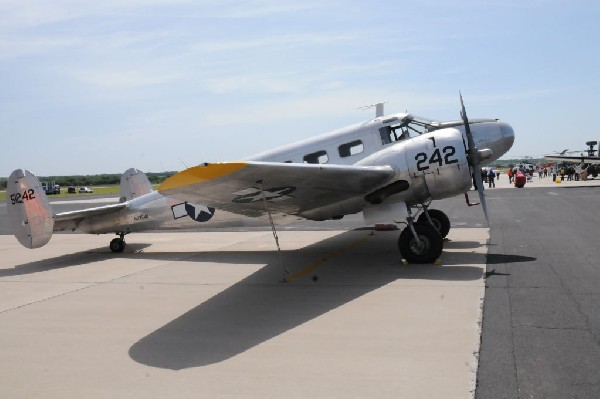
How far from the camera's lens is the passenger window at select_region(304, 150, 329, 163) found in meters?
11.7

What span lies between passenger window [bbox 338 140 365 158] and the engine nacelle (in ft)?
24.4

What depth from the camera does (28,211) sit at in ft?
40.8

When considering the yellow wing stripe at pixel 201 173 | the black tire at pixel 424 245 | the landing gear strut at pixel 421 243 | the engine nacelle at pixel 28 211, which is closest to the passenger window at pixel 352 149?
the landing gear strut at pixel 421 243

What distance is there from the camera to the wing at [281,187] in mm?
6645

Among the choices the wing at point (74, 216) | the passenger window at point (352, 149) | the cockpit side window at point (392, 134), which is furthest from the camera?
the wing at point (74, 216)

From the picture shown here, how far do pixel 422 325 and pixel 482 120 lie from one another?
6235 mm

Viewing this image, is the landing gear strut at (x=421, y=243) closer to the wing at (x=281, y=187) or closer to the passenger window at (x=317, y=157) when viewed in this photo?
the wing at (x=281, y=187)

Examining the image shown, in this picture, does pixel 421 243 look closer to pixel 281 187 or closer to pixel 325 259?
pixel 325 259

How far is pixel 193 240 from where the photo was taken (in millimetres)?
16781

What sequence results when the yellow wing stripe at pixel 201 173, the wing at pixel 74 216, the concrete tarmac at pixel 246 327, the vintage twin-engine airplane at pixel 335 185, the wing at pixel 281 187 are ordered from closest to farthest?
the concrete tarmac at pixel 246 327
the yellow wing stripe at pixel 201 173
the wing at pixel 281 187
the vintage twin-engine airplane at pixel 335 185
the wing at pixel 74 216

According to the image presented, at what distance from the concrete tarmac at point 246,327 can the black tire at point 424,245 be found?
0.27 metres

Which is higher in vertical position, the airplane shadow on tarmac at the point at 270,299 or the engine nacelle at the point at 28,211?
the engine nacelle at the point at 28,211

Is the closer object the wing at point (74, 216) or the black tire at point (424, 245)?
the black tire at point (424, 245)

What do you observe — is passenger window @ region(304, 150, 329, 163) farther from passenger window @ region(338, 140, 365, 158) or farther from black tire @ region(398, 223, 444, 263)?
black tire @ region(398, 223, 444, 263)
